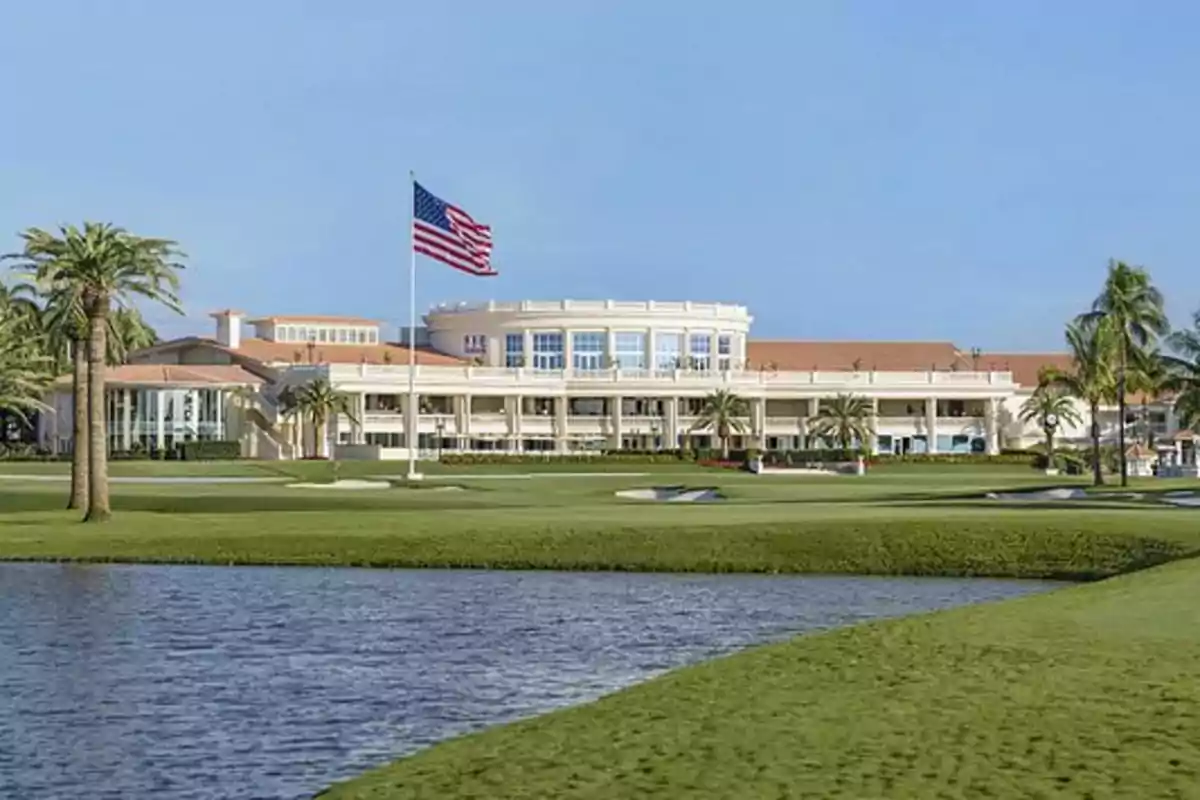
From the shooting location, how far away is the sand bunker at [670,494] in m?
73.7

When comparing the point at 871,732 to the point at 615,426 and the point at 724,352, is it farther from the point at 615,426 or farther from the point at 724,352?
the point at 724,352

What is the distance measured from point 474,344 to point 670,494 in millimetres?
75627

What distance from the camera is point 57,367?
118m

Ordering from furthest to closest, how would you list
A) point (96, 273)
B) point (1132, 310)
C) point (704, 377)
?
point (704, 377), point (1132, 310), point (96, 273)

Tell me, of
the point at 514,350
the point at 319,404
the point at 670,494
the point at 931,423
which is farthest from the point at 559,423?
the point at 670,494

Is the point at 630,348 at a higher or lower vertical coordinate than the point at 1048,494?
higher

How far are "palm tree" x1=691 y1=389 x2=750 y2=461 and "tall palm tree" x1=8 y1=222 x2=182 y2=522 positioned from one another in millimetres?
86738

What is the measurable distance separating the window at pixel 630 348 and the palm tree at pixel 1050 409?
3021 cm

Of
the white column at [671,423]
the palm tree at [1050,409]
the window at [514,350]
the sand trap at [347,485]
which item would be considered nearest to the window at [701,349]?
the white column at [671,423]

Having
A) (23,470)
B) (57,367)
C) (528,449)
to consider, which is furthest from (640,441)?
(23,470)

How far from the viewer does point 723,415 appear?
138m

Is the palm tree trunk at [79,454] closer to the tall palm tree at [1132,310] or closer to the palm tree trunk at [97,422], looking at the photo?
the palm tree trunk at [97,422]

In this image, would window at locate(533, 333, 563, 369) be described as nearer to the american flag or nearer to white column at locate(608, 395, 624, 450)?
white column at locate(608, 395, 624, 450)

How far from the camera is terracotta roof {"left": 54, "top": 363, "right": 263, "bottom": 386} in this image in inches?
4678
